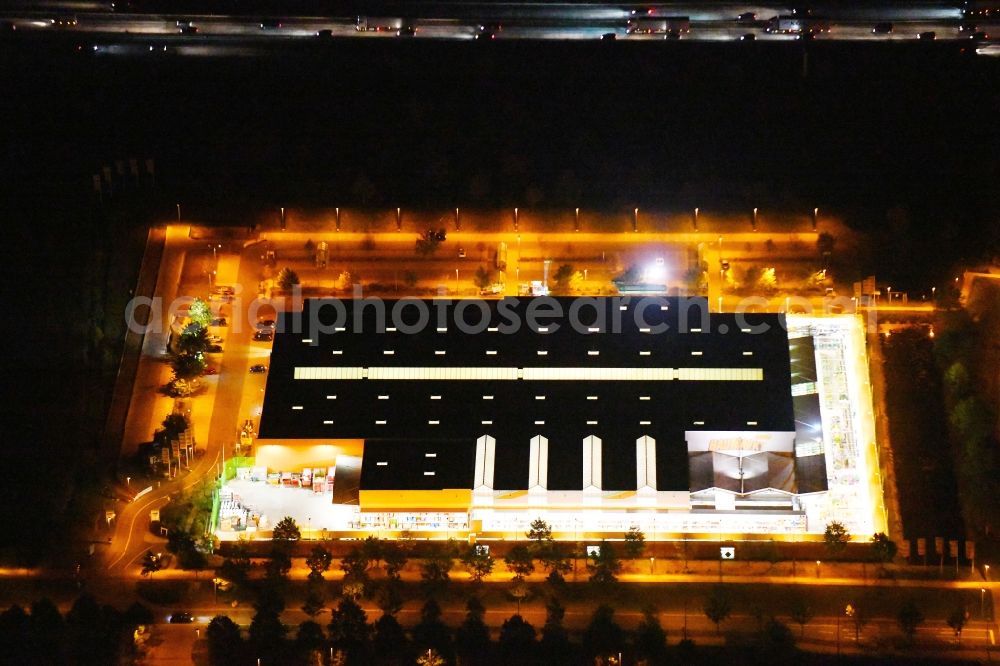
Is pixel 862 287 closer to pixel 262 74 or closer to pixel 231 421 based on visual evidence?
pixel 231 421

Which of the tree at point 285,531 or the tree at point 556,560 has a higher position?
the tree at point 285,531

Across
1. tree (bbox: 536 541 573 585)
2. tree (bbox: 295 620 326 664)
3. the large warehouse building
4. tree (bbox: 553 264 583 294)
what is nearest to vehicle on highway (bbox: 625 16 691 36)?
tree (bbox: 553 264 583 294)

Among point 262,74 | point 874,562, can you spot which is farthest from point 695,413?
point 262,74

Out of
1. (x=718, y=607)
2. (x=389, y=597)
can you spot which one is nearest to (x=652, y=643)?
(x=718, y=607)

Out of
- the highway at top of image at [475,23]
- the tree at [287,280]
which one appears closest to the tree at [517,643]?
the tree at [287,280]

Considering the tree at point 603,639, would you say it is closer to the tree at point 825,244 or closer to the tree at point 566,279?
the tree at point 566,279

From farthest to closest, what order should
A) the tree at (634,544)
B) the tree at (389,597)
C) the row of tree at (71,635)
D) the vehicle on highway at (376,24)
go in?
the vehicle on highway at (376,24)
the tree at (634,544)
the tree at (389,597)
the row of tree at (71,635)
